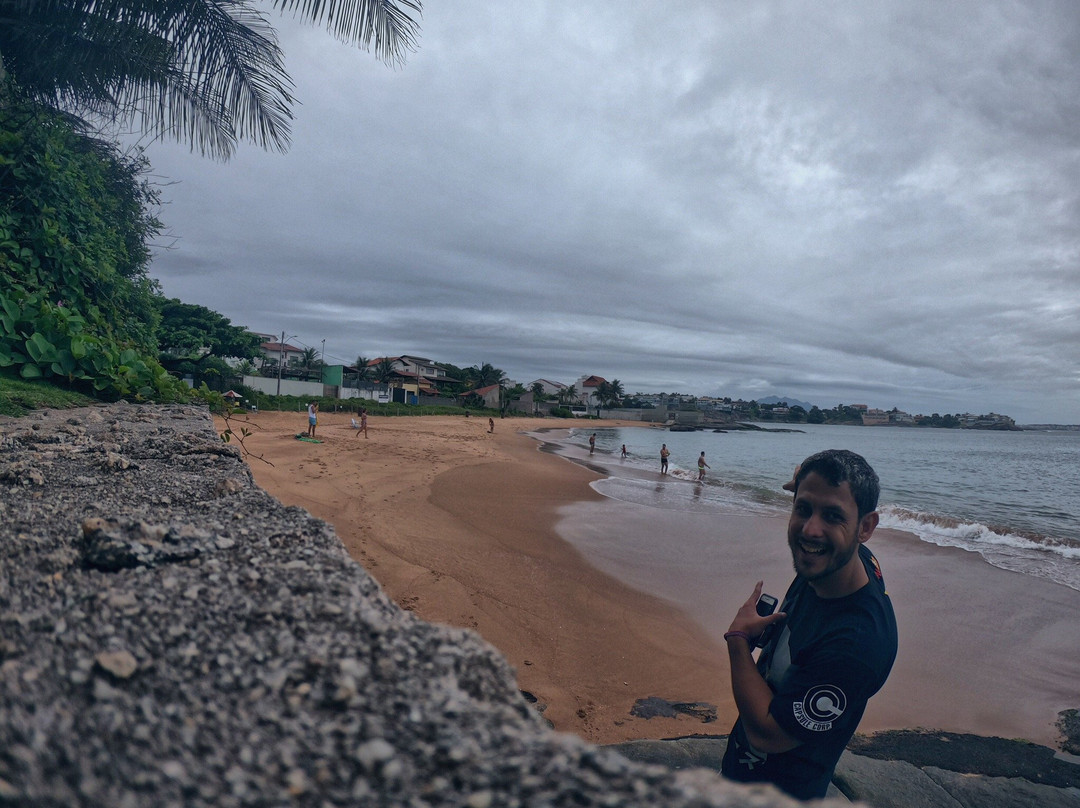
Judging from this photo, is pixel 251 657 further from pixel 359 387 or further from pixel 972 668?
pixel 359 387

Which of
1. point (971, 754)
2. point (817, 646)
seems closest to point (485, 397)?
point (971, 754)

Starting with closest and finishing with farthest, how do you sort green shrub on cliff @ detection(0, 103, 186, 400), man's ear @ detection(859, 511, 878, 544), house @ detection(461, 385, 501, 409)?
1. man's ear @ detection(859, 511, 878, 544)
2. green shrub on cliff @ detection(0, 103, 186, 400)
3. house @ detection(461, 385, 501, 409)

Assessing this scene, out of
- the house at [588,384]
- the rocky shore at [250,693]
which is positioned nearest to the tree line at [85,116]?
the rocky shore at [250,693]

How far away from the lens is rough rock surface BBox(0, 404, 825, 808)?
798mm

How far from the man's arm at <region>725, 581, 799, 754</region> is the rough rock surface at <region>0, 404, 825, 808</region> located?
1.16 m

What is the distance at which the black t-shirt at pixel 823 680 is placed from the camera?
1743 millimetres

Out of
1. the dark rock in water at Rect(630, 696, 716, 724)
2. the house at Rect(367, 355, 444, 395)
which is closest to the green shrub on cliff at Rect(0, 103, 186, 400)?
Result: the dark rock in water at Rect(630, 696, 716, 724)

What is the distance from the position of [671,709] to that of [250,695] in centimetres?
474

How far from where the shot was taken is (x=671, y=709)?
4.88 metres

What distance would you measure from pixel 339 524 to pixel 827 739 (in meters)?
8.26

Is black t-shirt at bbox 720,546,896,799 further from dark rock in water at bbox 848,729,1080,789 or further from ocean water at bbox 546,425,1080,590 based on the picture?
ocean water at bbox 546,425,1080,590

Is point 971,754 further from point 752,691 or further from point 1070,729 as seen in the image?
point 752,691

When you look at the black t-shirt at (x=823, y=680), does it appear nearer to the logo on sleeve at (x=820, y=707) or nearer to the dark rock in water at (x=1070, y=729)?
the logo on sleeve at (x=820, y=707)

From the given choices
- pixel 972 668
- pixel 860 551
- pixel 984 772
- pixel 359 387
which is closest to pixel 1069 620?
pixel 972 668
